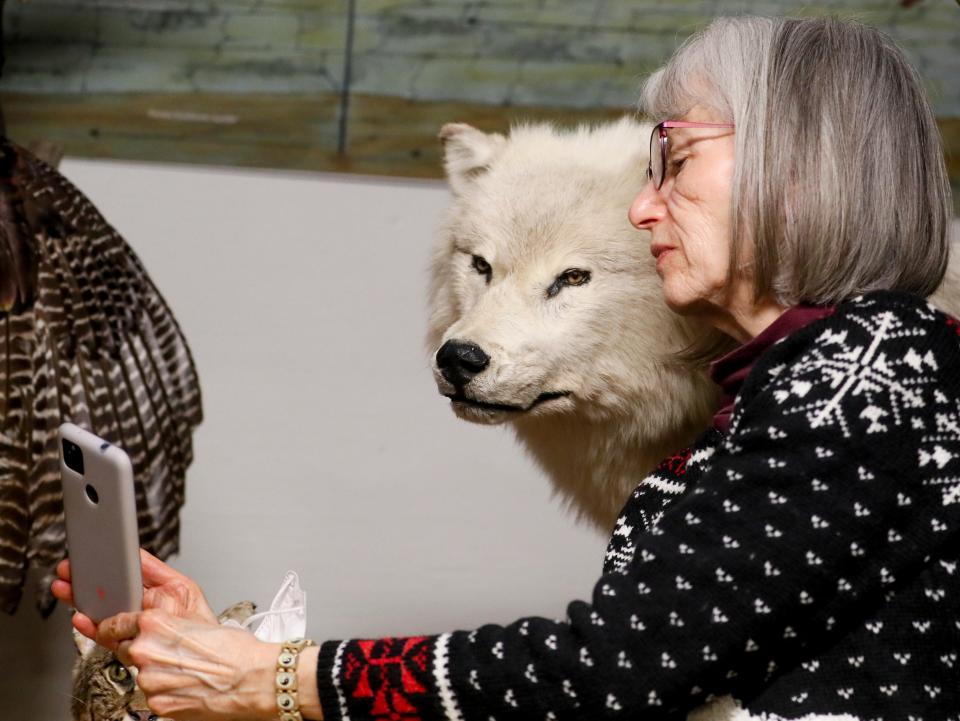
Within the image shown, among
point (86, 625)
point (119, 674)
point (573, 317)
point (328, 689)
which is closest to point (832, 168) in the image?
point (573, 317)

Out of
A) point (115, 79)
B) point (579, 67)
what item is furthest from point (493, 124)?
point (115, 79)

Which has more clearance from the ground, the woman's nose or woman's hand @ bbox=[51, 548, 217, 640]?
the woman's nose

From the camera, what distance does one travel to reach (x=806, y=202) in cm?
101

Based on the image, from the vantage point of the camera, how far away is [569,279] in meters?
1.50

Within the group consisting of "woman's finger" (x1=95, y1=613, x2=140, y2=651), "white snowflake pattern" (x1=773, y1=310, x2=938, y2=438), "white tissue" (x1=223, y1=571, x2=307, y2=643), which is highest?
"white snowflake pattern" (x1=773, y1=310, x2=938, y2=438)

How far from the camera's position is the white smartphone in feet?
3.27

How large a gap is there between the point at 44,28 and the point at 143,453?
31.6 inches

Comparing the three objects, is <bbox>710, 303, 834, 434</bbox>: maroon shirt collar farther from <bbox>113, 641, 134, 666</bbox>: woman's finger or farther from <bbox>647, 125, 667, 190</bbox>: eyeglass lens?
<bbox>113, 641, 134, 666</bbox>: woman's finger

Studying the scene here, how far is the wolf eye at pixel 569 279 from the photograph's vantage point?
150 centimetres

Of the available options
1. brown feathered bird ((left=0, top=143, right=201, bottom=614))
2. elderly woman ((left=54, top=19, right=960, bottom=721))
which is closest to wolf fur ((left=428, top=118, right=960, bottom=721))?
elderly woman ((left=54, top=19, right=960, bottom=721))

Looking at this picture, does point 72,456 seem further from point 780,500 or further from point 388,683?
point 780,500

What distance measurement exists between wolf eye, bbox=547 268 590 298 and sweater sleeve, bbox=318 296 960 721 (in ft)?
1.86

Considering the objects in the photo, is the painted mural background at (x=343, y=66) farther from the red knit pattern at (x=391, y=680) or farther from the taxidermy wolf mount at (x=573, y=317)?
the red knit pattern at (x=391, y=680)

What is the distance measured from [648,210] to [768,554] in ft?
1.40
